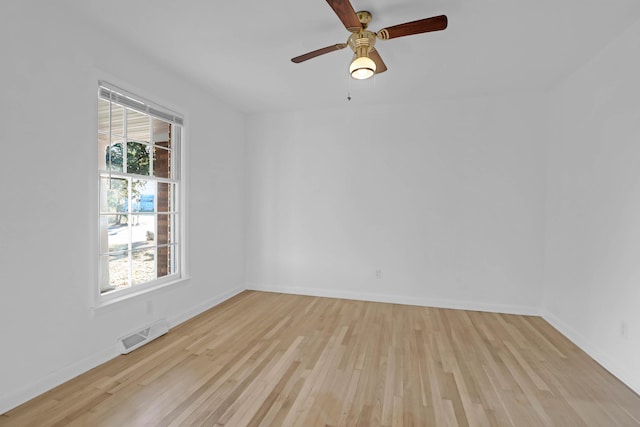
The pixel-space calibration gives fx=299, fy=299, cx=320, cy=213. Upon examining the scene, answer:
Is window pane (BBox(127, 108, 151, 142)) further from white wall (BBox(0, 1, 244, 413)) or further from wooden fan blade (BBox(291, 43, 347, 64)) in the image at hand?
wooden fan blade (BBox(291, 43, 347, 64))

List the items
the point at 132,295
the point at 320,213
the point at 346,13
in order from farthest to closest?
the point at 320,213
the point at 132,295
the point at 346,13

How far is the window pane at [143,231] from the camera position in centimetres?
294

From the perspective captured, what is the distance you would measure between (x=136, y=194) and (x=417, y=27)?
9.37ft

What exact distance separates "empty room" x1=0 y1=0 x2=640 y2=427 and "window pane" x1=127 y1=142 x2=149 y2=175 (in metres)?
0.02

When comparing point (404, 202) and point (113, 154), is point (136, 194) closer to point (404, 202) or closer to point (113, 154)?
point (113, 154)

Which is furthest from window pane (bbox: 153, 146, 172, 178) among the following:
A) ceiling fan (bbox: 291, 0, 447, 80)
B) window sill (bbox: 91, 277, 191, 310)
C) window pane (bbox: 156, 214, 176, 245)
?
ceiling fan (bbox: 291, 0, 447, 80)

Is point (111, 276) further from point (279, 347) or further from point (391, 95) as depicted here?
point (391, 95)

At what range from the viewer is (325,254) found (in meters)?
4.51

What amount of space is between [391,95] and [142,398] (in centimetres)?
398

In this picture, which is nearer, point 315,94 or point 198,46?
point 198,46

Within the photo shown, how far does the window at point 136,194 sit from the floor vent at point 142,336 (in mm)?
388

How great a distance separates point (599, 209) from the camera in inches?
108

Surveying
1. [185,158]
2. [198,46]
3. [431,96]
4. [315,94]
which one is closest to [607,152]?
[431,96]

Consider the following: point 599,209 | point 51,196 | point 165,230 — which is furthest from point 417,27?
point 165,230
